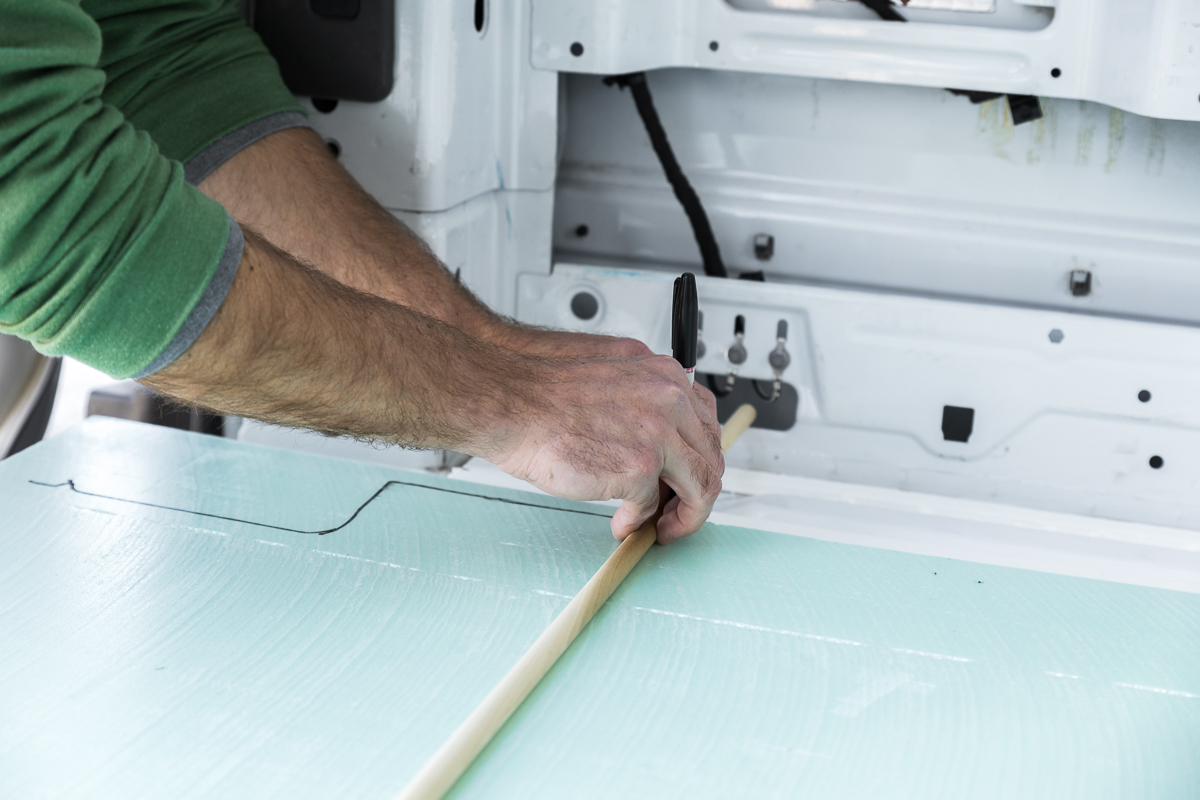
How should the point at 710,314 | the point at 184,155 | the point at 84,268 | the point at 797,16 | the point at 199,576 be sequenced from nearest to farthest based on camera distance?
the point at 84,268 → the point at 199,576 → the point at 184,155 → the point at 797,16 → the point at 710,314

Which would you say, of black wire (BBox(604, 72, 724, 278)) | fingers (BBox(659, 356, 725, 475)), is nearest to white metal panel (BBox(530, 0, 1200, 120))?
black wire (BBox(604, 72, 724, 278))

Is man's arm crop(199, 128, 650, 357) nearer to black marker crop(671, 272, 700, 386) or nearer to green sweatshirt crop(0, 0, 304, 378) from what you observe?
black marker crop(671, 272, 700, 386)

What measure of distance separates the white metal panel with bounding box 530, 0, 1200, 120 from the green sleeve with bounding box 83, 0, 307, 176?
48 cm

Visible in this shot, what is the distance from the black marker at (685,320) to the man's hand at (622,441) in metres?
0.09

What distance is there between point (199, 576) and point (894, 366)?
3.84 ft

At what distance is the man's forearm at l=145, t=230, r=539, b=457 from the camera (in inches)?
42.9

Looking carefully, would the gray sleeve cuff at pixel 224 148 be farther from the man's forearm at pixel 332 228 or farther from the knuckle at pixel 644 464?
the knuckle at pixel 644 464

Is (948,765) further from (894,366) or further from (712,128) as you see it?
(712,128)

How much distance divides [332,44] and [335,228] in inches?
11.9

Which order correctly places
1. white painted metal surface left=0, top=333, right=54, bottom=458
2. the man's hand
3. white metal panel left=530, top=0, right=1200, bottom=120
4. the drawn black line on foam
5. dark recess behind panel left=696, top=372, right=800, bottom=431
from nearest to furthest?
the man's hand < the drawn black line on foam < white metal panel left=530, top=0, right=1200, bottom=120 < dark recess behind panel left=696, top=372, right=800, bottom=431 < white painted metal surface left=0, top=333, right=54, bottom=458

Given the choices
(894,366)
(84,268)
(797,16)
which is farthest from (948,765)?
(797,16)

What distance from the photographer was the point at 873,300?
1.87 meters

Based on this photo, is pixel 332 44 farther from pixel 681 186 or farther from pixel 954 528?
pixel 954 528

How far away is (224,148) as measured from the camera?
5.32 feet
